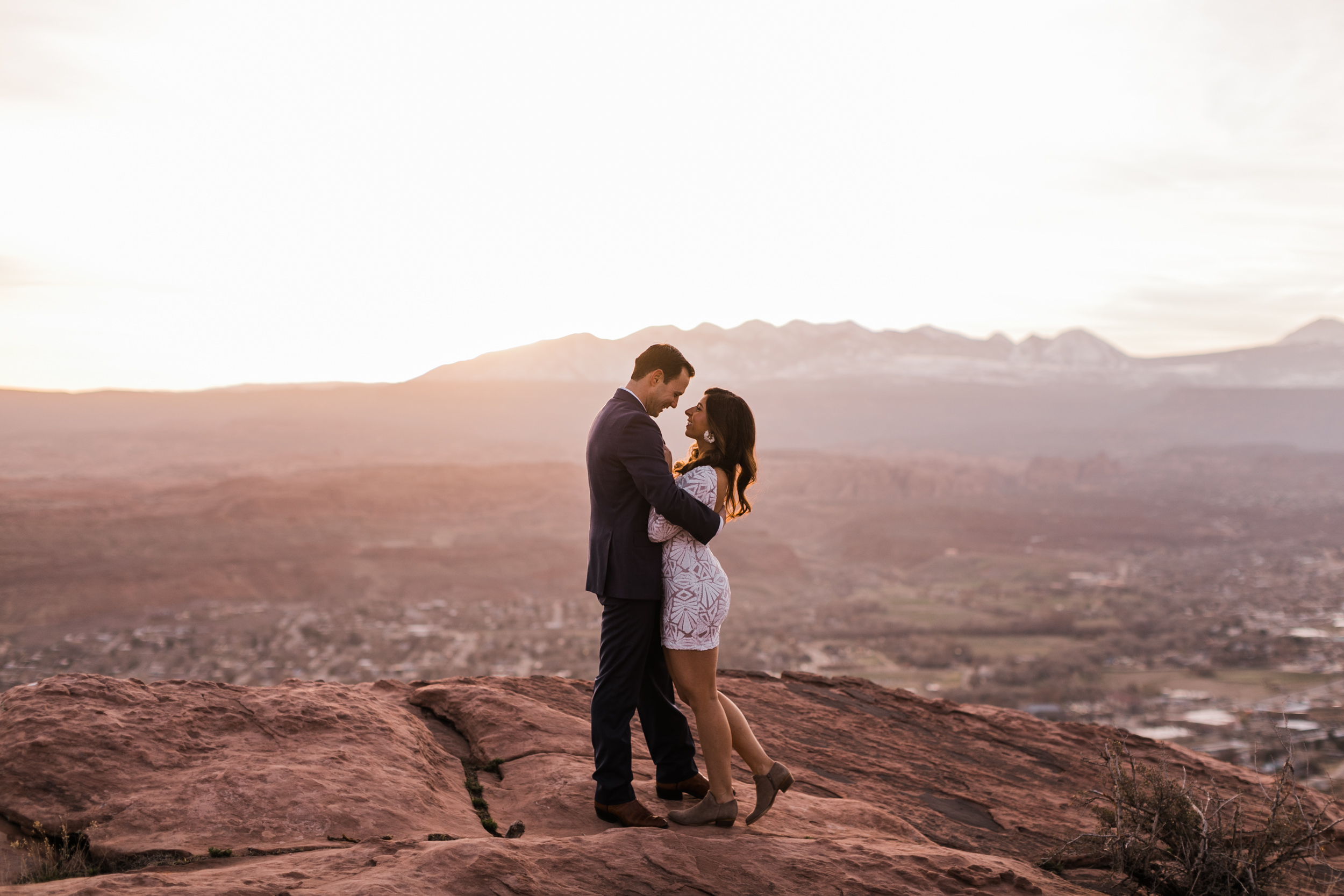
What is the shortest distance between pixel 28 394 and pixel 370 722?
187603 millimetres

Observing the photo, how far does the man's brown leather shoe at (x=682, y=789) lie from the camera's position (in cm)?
456

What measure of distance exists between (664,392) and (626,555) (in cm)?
84

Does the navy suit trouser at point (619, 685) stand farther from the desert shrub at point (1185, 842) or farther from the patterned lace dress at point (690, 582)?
the desert shrub at point (1185, 842)

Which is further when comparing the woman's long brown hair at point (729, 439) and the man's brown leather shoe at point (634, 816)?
the woman's long brown hair at point (729, 439)

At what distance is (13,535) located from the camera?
48.6 m

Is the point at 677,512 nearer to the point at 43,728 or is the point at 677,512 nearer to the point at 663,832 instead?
the point at 663,832

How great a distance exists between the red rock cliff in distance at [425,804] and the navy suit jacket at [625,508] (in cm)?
116

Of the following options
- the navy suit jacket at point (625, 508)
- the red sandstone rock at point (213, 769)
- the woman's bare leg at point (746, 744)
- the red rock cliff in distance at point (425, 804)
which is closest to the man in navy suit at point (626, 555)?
the navy suit jacket at point (625, 508)

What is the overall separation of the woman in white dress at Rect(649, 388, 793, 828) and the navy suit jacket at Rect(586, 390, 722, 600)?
0.26 feet

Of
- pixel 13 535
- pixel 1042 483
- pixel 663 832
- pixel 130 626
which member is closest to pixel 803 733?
pixel 663 832

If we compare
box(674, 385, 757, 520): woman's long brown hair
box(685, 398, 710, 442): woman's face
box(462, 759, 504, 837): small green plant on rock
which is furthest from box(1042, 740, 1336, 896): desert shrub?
box(462, 759, 504, 837): small green plant on rock

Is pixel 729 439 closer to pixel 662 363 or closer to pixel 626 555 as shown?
pixel 662 363

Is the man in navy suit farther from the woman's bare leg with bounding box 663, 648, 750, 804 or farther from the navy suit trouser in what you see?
the woman's bare leg with bounding box 663, 648, 750, 804

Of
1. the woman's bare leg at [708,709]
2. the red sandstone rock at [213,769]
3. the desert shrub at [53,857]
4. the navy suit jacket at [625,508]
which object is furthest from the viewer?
the woman's bare leg at [708,709]
